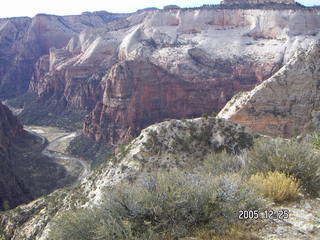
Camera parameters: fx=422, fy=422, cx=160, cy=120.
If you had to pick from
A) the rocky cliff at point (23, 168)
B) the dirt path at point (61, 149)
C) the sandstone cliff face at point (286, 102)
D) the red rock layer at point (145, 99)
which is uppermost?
the sandstone cliff face at point (286, 102)

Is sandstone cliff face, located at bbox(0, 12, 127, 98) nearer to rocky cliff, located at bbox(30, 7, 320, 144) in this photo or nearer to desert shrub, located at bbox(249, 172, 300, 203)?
rocky cliff, located at bbox(30, 7, 320, 144)

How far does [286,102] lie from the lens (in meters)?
38.0

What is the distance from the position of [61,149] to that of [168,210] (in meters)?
69.5

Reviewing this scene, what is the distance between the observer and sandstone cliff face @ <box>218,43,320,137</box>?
3700 cm

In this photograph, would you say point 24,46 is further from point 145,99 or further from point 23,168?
point 23,168

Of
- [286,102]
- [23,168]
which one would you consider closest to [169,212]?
[286,102]

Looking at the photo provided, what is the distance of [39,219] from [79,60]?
301 ft

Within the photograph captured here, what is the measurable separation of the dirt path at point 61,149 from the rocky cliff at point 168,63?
6200 millimetres

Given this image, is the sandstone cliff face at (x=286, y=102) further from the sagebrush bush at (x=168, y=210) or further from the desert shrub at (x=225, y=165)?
the sagebrush bush at (x=168, y=210)

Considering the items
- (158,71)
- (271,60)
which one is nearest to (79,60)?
(158,71)

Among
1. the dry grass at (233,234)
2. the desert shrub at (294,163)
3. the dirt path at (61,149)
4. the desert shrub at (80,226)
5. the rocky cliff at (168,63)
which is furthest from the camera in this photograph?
the rocky cliff at (168,63)

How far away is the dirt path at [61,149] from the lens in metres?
63.5

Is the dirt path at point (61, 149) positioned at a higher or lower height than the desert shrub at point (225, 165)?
lower

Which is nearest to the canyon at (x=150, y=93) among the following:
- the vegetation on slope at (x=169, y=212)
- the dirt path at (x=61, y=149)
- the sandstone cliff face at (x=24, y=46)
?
the sandstone cliff face at (x=24, y=46)
